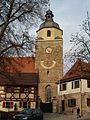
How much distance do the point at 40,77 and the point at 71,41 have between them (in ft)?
127

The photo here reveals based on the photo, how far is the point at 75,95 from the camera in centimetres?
5691

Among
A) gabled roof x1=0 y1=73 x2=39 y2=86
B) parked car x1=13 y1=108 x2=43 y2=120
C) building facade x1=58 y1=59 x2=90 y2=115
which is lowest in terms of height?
parked car x1=13 y1=108 x2=43 y2=120

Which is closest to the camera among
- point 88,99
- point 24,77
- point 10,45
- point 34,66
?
point 10,45

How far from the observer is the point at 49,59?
69438mm

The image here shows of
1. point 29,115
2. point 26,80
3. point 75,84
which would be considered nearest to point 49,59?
point 26,80

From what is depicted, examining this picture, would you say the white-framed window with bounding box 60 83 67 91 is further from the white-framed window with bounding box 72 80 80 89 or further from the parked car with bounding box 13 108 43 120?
the parked car with bounding box 13 108 43 120

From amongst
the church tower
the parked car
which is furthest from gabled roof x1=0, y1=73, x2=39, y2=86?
the parked car

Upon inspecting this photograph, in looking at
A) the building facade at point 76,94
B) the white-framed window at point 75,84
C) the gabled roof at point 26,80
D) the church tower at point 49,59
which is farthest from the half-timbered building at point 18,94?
the white-framed window at point 75,84

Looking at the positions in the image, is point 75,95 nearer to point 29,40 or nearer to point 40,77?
point 40,77

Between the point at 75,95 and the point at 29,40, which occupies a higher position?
the point at 29,40

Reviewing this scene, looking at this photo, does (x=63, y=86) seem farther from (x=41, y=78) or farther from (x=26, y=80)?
(x=41, y=78)

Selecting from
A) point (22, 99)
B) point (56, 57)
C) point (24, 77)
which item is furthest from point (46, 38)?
point (22, 99)

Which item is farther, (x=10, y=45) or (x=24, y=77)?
(x=24, y=77)

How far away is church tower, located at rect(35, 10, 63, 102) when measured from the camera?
2646 inches
